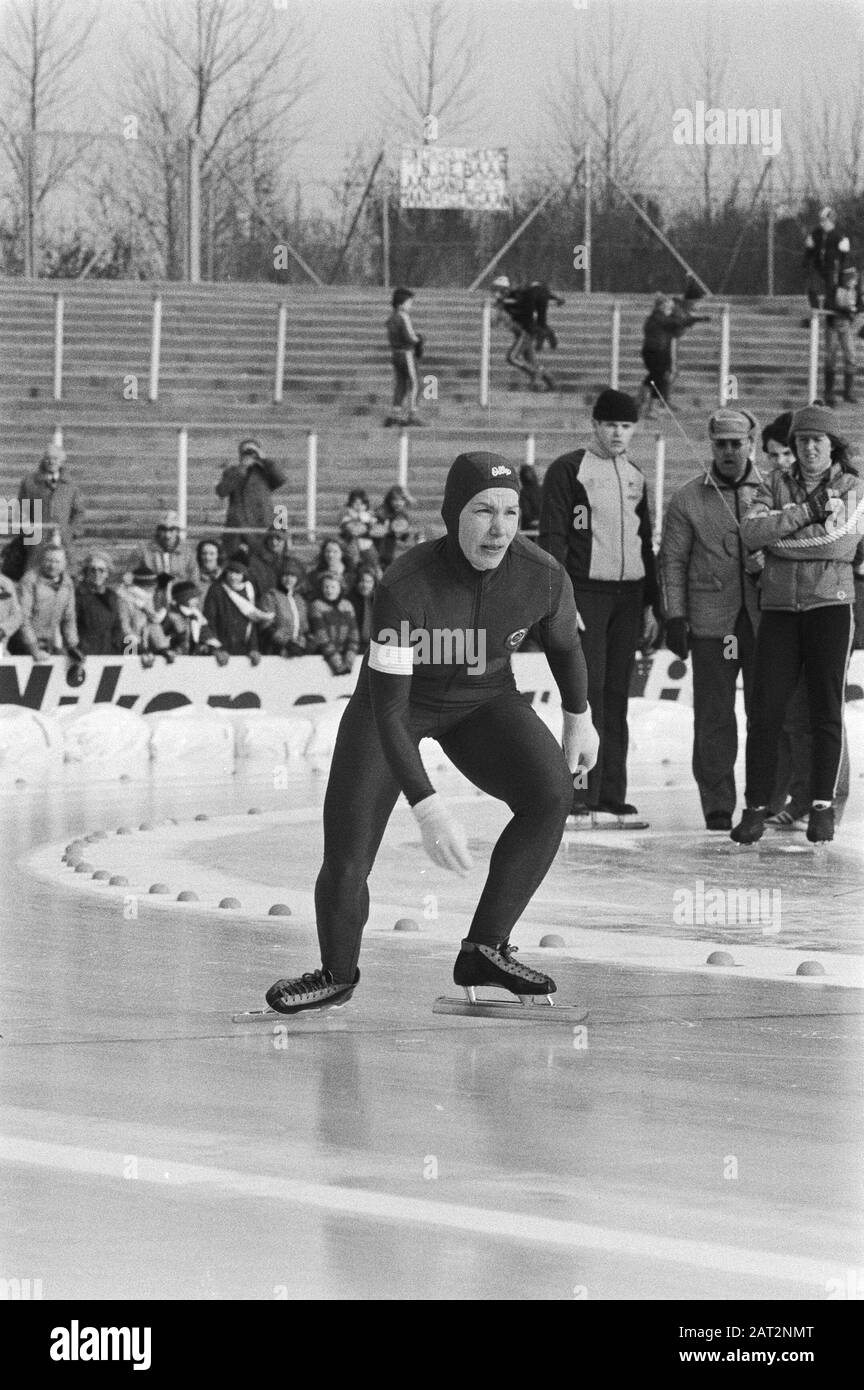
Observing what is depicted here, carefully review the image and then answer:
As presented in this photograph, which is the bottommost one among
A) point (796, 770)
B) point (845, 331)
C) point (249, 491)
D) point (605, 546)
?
point (796, 770)

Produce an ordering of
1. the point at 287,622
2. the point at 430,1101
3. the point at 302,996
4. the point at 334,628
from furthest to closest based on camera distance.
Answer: the point at 334,628 < the point at 287,622 < the point at 302,996 < the point at 430,1101

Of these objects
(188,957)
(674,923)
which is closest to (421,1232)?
(188,957)

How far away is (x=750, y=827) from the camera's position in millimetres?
11133

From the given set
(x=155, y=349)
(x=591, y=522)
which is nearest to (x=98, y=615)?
(x=591, y=522)

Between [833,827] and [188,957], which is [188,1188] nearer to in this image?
[188,957]

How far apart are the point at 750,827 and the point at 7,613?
715 cm

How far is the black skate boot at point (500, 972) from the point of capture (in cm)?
676

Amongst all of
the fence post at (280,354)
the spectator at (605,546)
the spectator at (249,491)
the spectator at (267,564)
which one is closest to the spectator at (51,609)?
the spectator at (267,564)

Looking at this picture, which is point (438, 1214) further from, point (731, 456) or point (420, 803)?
point (731, 456)

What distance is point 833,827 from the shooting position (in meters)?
11.1

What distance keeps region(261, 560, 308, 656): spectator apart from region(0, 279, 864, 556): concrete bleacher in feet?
18.2

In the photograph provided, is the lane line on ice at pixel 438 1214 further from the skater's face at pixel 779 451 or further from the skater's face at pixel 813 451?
the skater's face at pixel 779 451

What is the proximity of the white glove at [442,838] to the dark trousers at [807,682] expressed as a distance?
195 inches
